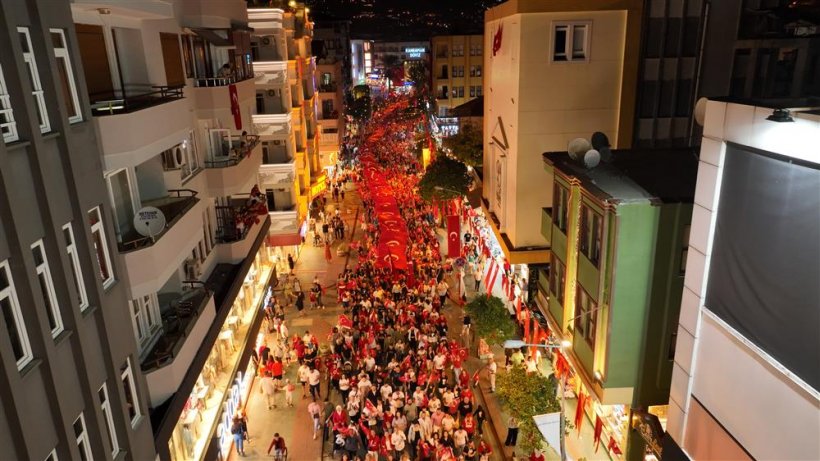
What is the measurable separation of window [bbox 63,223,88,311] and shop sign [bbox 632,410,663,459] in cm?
1186

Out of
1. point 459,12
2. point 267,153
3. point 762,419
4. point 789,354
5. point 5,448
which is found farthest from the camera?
point 459,12

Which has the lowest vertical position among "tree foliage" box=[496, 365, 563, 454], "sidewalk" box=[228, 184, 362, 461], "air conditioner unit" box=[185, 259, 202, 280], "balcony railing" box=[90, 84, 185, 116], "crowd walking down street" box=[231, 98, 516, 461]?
"sidewalk" box=[228, 184, 362, 461]

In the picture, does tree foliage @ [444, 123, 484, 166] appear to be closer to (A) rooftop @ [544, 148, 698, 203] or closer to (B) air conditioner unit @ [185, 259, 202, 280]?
(A) rooftop @ [544, 148, 698, 203]

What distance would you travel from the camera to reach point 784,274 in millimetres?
7910

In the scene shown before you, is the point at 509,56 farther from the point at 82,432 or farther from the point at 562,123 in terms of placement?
the point at 82,432

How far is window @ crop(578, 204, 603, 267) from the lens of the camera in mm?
14252

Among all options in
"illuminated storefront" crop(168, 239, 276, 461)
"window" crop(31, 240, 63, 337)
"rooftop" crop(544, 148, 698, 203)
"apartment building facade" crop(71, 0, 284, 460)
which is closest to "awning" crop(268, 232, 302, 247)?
"illuminated storefront" crop(168, 239, 276, 461)

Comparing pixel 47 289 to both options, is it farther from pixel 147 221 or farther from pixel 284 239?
pixel 284 239

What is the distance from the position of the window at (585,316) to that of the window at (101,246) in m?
10.8

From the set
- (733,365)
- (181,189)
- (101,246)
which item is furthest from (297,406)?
(733,365)

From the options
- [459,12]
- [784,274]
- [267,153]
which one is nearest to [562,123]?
[784,274]

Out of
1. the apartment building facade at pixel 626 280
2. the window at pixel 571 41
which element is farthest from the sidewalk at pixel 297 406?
the window at pixel 571 41

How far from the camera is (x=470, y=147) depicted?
31.4 m

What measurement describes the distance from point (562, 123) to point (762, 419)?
14.1m
